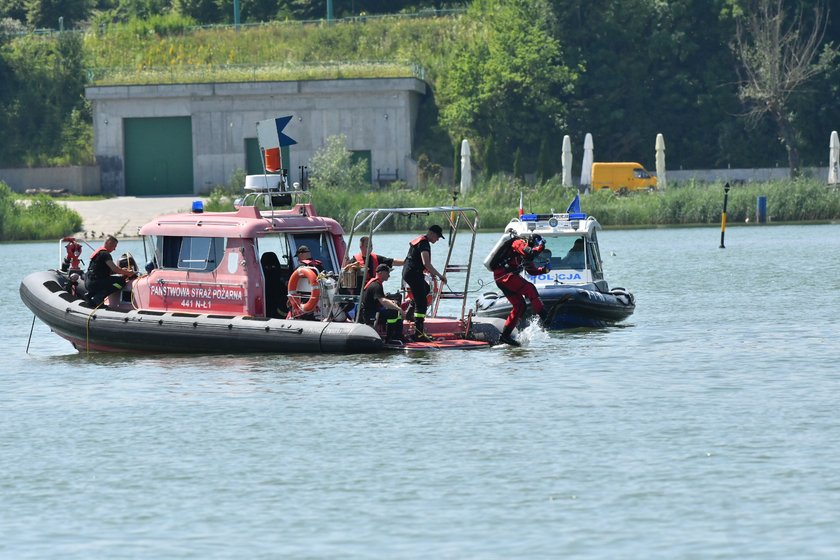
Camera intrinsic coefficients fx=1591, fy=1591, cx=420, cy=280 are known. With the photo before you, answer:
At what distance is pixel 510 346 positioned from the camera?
961 inches

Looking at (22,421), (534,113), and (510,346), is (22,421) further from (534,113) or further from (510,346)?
(534,113)

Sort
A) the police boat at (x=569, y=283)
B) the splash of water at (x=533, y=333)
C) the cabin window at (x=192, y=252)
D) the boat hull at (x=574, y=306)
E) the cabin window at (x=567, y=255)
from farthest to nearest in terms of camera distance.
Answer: the cabin window at (x=567, y=255) → the police boat at (x=569, y=283) → the boat hull at (x=574, y=306) → the splash of water at (x=533, y=333) → the cabin window at (x=192, y=252)

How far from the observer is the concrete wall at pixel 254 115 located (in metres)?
72.9

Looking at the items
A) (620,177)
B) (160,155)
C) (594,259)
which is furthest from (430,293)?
(160,155)

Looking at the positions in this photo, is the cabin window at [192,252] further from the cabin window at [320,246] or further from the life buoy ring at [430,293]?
the life buoy ring at [430,293]

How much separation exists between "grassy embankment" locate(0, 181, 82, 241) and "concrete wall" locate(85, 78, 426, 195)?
11028 millimetres

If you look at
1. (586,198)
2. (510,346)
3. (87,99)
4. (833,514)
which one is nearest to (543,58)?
(586,198)

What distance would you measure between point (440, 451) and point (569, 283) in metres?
11.8

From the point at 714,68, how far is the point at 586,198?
1761cm

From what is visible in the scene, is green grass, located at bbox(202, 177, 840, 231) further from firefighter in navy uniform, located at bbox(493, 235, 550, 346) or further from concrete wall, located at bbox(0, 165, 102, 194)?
firefighter in navy uniform, located at bbox(493, 235, 550, 346)

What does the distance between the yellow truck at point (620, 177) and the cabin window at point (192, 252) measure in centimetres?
4599

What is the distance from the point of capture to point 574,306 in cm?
2694

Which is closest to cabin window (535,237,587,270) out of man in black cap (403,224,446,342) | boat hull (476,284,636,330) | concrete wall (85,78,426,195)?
boat hull (476,284,636,330)

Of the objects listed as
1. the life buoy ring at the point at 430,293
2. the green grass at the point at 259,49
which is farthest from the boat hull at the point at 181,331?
the green grass at the point at 259,49
